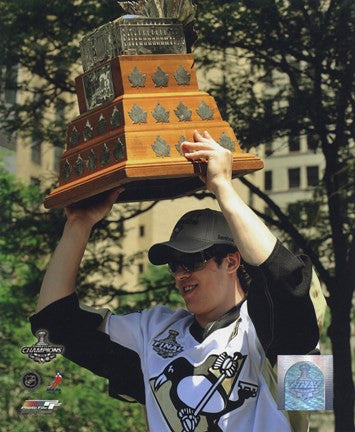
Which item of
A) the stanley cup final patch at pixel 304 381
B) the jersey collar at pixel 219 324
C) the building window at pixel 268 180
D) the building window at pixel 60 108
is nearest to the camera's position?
the stanley cup final patch at pixel 304 381

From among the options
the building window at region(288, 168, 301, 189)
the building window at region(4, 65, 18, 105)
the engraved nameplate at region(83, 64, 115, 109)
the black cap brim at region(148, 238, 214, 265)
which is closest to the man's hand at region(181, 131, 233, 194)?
the black cap brim at region(148, 238, 214, 265)

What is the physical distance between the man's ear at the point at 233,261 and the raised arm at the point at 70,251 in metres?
0.52

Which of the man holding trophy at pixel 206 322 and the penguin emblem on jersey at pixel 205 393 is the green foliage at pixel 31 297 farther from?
the penguin emblem on jersey at pixel 205 393

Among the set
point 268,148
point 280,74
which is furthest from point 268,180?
point 280,74

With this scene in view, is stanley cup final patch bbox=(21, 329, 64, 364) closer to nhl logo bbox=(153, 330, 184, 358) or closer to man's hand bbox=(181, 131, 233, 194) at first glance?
nhl logo bbox=(153, 330, 184, 358)

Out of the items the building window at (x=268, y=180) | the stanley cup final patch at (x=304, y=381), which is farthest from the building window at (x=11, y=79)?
the building window at (x=268, y=180)

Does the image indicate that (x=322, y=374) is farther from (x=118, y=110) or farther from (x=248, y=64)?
(x=248, y=64)

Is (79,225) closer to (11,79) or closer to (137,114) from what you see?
(137,114)

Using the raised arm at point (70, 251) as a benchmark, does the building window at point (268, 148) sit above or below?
above

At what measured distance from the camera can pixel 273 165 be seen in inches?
2051

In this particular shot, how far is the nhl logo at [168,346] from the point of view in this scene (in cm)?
418

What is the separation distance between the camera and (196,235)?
167 inches

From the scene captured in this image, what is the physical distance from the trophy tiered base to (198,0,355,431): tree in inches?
208

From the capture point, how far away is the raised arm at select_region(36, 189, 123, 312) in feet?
14.3
